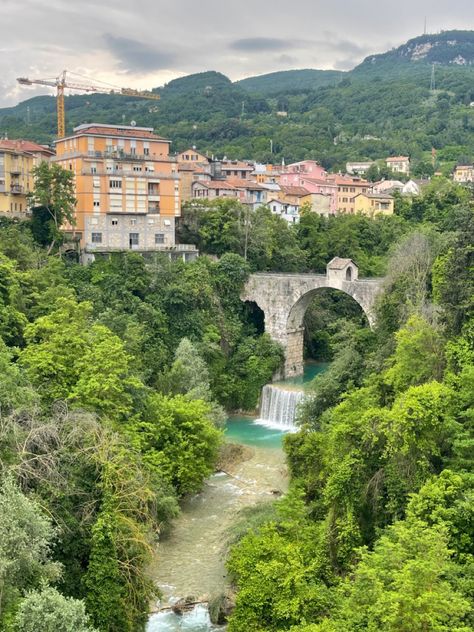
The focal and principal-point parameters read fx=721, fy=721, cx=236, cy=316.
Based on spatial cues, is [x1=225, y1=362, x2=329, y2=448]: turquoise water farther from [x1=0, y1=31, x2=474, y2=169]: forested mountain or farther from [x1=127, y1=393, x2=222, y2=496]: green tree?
[x1=0, y1=31, x2=474, y2=169]: forested mountain

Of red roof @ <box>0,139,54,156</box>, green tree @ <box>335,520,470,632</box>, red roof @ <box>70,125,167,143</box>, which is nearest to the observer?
green tree @ <box>335,520,470,632</box>

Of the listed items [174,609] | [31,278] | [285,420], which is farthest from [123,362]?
[285,420]

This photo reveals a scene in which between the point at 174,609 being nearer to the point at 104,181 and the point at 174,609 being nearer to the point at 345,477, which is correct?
the point at 345,477

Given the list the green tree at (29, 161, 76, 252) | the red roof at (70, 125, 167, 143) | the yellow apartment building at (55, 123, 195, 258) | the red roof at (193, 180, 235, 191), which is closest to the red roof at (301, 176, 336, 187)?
the red roof at (193, 180, 235, 191)

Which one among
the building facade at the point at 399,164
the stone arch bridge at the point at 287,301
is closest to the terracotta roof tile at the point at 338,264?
the stone arch bridge at the point at 287,301

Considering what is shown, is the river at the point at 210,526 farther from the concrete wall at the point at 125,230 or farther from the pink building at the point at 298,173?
the pink building at the point at 298,173

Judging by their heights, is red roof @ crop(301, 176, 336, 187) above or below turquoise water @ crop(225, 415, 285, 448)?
above
